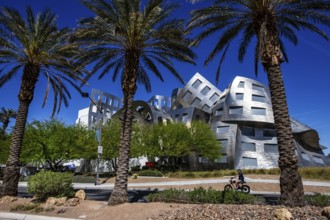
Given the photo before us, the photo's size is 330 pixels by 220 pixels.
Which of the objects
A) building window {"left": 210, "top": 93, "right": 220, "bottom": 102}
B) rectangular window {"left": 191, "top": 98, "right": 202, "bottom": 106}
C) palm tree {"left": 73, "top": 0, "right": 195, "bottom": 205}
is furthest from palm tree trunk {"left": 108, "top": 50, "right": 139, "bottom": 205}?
building window {"left": 210, "top": 93, "right": 220, "bottom": 102}

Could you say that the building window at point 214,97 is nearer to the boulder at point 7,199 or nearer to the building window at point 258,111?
the building window at point 258,111

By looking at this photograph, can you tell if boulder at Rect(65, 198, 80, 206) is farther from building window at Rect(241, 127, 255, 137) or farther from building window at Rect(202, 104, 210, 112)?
building window at Rect(202, 104, 210, 112)

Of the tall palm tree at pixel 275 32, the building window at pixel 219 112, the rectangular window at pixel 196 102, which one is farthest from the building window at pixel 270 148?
the tall palm tree at pixel 275 32

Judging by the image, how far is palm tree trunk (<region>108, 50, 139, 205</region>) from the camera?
43.0 feet

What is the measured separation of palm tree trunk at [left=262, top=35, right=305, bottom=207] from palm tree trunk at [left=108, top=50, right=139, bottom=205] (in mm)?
6343

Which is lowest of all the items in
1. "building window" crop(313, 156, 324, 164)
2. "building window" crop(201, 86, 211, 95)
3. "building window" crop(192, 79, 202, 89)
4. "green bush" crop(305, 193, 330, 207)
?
"green bush" crop(305, 193, 330, 207)

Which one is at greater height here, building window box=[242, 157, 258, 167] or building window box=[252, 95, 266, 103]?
building window box=[252, 95, 266, 103]

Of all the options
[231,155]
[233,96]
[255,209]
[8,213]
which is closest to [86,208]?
[8,213]

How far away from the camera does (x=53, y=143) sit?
124 feet

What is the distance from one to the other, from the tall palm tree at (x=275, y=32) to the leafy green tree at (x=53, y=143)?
93.8 ft

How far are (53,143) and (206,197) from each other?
98.8 feet

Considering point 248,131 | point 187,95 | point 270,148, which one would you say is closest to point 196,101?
point 187,95

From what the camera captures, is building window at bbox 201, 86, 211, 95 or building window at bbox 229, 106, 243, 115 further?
building window at bbox 201, 86, 211, 95

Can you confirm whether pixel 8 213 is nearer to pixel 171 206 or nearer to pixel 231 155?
pixel 171 206
